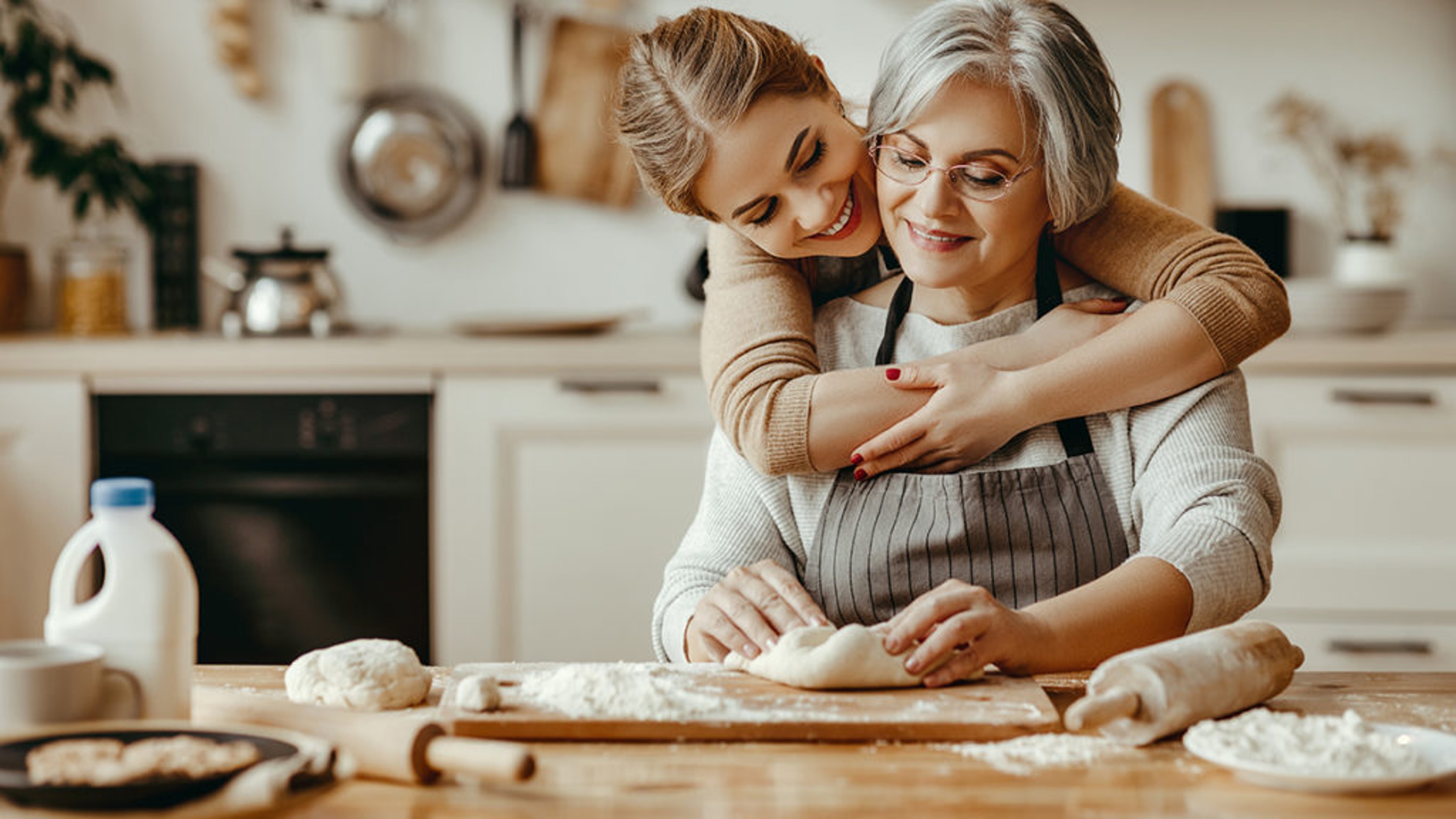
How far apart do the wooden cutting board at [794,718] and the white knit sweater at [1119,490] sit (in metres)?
0.29

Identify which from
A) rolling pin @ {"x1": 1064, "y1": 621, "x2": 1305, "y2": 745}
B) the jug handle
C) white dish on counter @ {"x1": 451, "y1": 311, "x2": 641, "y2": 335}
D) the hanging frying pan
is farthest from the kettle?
rolling pin @ {"x1": 1064, "y1": 621, "x2": 1305, "y2": 745}

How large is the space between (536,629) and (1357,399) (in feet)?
5.42

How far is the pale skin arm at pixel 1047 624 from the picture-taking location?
3.97 feet

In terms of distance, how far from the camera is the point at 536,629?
118 inches

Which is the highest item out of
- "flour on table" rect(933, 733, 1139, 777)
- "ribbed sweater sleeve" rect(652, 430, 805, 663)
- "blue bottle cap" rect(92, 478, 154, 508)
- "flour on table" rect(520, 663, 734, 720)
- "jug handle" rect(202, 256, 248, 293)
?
"jug handle" rect(202, 256, 248, 293)

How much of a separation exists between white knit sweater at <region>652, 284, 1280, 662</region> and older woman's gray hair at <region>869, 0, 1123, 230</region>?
8.5 inches

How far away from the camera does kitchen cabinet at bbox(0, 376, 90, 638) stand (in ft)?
9.73

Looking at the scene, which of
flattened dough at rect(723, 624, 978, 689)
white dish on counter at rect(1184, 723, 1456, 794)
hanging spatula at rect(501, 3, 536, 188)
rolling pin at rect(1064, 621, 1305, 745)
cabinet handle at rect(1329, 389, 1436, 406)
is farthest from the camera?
hanging spatula at rect(501, 3, 536, 188)

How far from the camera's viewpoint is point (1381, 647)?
2867 millimetres

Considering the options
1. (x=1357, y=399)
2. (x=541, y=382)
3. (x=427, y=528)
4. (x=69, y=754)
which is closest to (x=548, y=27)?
(x=541, y=382)

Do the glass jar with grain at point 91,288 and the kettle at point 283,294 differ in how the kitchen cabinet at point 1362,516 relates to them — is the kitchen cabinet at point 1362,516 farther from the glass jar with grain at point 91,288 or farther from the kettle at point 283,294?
the glass jar with grain at point 91,288

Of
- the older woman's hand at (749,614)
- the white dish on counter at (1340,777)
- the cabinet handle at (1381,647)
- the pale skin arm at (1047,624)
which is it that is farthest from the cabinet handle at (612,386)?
the white dish on counter at (1340,777)

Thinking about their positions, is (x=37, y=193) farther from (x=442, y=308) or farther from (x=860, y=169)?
(x=860, y=169)

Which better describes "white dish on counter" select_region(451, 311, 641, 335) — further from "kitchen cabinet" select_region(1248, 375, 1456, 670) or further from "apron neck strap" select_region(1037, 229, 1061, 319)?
"apron neck strap" select_region(1037, 229, 1061, 319)
